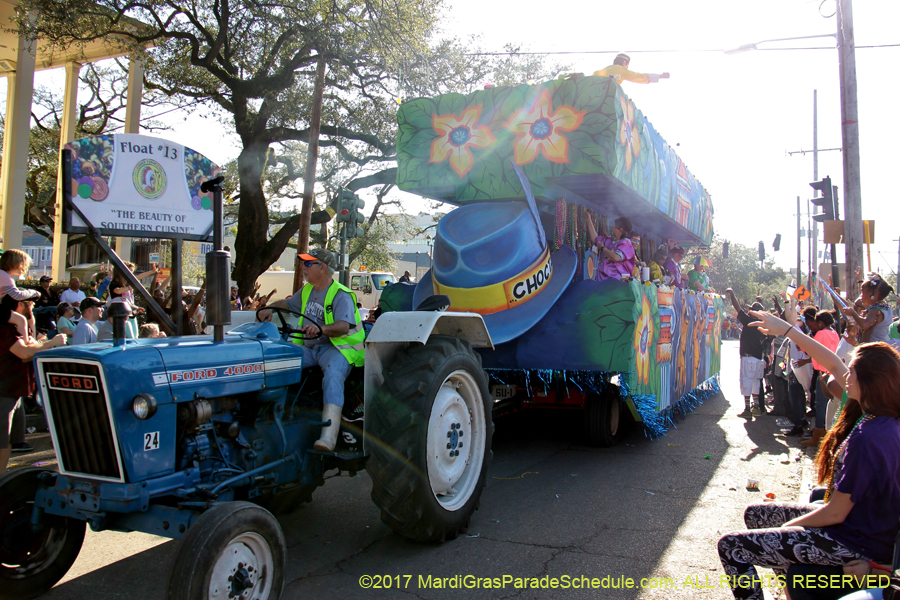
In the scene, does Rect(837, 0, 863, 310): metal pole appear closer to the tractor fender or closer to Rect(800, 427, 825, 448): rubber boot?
Rect(800, 427, 825, 448): rubber boot

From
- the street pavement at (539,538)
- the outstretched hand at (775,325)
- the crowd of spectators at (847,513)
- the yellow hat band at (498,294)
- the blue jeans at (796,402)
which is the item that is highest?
the yellow hat band at (498,294)

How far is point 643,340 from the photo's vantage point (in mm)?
6328

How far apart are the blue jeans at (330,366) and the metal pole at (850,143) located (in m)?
7.42

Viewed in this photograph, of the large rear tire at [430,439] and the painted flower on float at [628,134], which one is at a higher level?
the painted flower on float at [628,134]

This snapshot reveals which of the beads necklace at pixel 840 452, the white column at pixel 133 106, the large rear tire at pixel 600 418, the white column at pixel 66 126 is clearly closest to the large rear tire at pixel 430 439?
the beads necklace at pixel 840 452

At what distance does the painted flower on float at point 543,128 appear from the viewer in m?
6.05

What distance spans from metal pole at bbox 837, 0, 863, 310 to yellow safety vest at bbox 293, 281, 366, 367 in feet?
23.6

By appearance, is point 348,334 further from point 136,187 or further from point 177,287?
point 136,187

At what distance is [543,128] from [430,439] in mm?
3581

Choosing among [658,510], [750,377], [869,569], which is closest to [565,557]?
[658,510]

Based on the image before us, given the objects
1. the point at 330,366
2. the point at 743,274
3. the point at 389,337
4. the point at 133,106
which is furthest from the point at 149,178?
the point at 743,274

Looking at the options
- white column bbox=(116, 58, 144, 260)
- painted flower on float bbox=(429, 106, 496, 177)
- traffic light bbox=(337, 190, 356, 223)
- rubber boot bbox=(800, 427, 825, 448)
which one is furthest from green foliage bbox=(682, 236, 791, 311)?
painted flower on float bbox=(429, 106, 496, 177)

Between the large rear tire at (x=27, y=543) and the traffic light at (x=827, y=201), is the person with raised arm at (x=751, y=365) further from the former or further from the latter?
the large rear tire at (x=27, y=543)

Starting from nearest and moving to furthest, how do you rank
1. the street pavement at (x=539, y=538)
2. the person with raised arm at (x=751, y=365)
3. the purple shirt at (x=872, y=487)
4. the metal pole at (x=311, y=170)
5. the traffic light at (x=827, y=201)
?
the purple shirt at (x=872, y=487)
the street pavement at (x=539, y=538)
the traffic light at (x=827, y=201)
the person with raised arm at (x=751, y=365)
the metal pole at (x=311, y=170)
